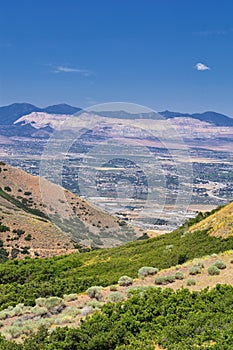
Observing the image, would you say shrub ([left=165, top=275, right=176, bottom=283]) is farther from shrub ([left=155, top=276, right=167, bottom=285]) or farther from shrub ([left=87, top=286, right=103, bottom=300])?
shrub ([left=87, top=286, right=103, bottom=300])

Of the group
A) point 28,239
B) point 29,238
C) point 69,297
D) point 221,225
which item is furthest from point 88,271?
point 29,238

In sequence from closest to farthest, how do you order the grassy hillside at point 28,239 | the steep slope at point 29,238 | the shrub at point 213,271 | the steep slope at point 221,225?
the shrub at point 213,271 → the steep slope at point 221,225 → the grassy hillside at point 28,239 → the steep slope at point 29,238

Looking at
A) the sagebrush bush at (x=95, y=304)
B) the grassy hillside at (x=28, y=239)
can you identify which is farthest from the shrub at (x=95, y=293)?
the grassy hillside at (x=28, y=239)

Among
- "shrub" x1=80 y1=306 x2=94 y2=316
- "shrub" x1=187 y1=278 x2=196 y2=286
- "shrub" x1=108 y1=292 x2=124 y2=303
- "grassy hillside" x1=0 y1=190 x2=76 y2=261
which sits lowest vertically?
"grassy hillside" x1=0 y1=190 x2=76 y2=261

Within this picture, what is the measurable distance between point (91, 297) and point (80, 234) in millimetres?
24247

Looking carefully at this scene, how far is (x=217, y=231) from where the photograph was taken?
23312 millimetres

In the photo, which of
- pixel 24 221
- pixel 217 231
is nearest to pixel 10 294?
pixel 217 231

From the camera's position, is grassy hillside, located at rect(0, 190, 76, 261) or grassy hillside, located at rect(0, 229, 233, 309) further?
grassy hillside, located at rect(0, 190, 76, 261)

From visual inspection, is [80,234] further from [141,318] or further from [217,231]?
[141,318]

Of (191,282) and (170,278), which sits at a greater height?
(191,282)

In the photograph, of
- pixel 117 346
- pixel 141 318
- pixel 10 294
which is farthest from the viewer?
pixel 10 294

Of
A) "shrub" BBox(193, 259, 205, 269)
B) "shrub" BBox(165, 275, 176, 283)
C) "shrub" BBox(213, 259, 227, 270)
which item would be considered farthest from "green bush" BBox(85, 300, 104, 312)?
"shrub" BBox(213, 259, 227, 270)

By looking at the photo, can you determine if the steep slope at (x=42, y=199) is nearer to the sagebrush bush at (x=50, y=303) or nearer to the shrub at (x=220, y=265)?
the shrub at (x=220, y=265)

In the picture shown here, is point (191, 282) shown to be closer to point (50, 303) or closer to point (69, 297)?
point (69, 297)
